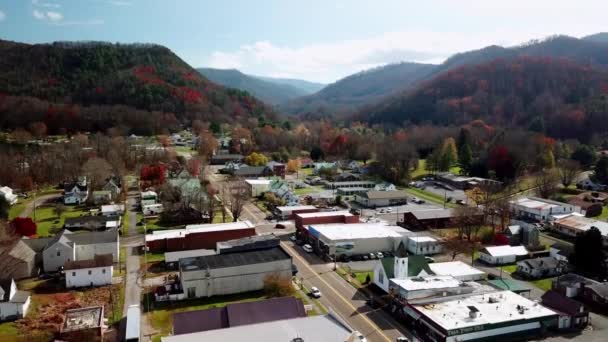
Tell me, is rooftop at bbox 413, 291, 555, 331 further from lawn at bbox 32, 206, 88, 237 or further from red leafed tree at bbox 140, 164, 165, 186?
red leafed tree at bbox 140, 164, 165, 186

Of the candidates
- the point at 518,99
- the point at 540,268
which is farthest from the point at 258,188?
the point at 518,99

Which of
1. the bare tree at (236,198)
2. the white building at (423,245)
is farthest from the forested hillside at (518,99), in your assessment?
the white building at (423,245)

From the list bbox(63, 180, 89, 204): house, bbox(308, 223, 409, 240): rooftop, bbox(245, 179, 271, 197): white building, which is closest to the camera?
bbox(308, 223, 409, 240): rooftop

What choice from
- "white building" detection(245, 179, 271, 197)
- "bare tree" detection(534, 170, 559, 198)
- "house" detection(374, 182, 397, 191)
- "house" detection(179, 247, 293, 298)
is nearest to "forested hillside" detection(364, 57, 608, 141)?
"bare tree" detection(534, 170, 559, 198)

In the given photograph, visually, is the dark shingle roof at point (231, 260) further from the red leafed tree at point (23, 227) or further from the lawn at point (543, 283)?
the red leafed tree at point (23, 227)

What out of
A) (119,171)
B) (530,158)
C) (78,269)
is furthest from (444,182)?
(78,269)

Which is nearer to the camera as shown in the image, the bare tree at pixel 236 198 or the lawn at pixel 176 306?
the lawn at pixel 176 306

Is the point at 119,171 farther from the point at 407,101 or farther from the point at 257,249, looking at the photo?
the point at 407,101
